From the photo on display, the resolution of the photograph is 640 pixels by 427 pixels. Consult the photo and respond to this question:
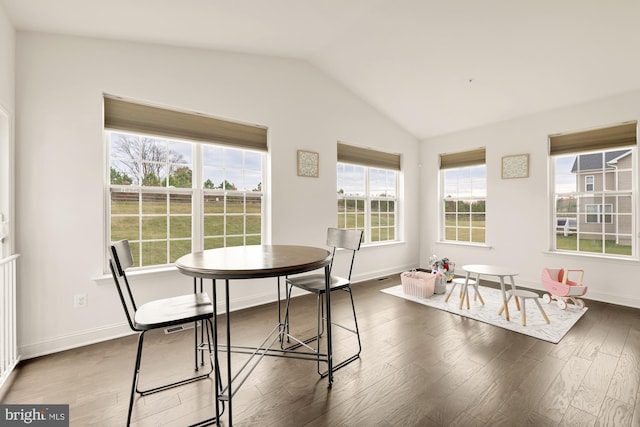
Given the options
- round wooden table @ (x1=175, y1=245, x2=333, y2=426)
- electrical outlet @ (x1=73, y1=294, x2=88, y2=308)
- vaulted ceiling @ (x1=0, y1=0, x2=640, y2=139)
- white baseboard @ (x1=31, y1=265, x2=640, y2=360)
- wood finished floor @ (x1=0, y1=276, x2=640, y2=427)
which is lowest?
wood finished floor @ (x1=0, y1=276, x2=640, y2=427)

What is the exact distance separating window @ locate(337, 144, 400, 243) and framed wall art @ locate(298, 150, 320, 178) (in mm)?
562

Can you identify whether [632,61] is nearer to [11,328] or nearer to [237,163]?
[237,163]

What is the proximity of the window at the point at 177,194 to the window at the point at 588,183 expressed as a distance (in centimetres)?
461

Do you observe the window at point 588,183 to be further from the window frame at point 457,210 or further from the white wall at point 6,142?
the white wall at point 6,142

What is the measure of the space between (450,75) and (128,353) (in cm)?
479

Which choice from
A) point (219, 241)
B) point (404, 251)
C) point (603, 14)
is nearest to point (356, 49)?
point (603, 14)

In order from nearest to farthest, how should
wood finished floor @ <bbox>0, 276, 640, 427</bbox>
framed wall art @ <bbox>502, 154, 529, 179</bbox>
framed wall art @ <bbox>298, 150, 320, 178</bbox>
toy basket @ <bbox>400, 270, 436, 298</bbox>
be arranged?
wood finished floor @ <bbox>0, 276, 640, 427</bbox>
toy basket @ <bbox>400, 270, 436, 298</bbox>
framed wall art @ <bbox>298, 150, 320, 178</bbox>
framed wall art @ <bbox>502, 154, 529, 179</bbox>

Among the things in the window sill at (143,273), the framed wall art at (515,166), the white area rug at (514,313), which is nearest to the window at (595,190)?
the framed wall art at (515,166)

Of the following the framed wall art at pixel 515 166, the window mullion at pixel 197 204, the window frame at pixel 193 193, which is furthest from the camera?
the framed wall art at pixel 515 166

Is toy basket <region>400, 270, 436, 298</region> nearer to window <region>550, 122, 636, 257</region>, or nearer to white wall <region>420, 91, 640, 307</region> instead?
white wall <region>420, 91, 640, 307</region>

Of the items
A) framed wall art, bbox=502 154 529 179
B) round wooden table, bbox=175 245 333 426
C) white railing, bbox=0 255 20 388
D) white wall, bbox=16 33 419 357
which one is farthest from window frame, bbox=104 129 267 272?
framed wall art, bbox=502 154 529 179

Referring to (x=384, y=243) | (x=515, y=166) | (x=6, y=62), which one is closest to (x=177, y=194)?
(x=6, y=62)

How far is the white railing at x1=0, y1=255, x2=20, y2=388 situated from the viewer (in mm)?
1978

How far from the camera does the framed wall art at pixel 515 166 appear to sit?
4.46 meters
